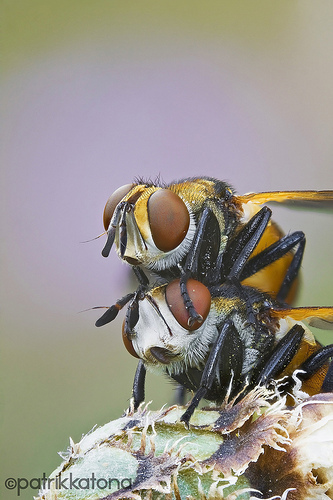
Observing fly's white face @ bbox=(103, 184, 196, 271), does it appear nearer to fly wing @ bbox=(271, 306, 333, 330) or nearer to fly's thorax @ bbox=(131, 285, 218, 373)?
fly's thorax @ bbox=(131, 285, 218, 373)

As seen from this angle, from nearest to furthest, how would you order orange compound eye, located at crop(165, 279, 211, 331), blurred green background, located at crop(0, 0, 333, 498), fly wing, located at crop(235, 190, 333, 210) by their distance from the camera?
1. orange compound eye, located at crop(165, 279, 211, 331)
2. fly wing, located at crop(235, 190, 333, 210)
3. blurred green background, located at crop(0, 0, 333, 498)

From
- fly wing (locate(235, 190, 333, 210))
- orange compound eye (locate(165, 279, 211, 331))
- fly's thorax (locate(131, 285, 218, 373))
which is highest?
fly wing (locate(235, 190, 333, 210))

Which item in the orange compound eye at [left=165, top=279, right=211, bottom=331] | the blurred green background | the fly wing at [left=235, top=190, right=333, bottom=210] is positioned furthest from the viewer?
the blurred green background

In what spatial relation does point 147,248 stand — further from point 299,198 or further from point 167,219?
point 299,198

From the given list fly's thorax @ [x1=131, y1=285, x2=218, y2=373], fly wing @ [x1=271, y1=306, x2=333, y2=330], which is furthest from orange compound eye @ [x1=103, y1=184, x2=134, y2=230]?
fly wing @ [x1=271, y1=306, x2=333, y2=330]

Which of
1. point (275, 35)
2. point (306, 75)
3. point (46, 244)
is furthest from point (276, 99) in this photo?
point (46, 244)

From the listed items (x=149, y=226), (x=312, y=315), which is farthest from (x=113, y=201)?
(x=312, y=315)

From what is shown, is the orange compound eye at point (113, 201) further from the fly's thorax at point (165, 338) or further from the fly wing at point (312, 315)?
the fly wing at point (312, 315)
